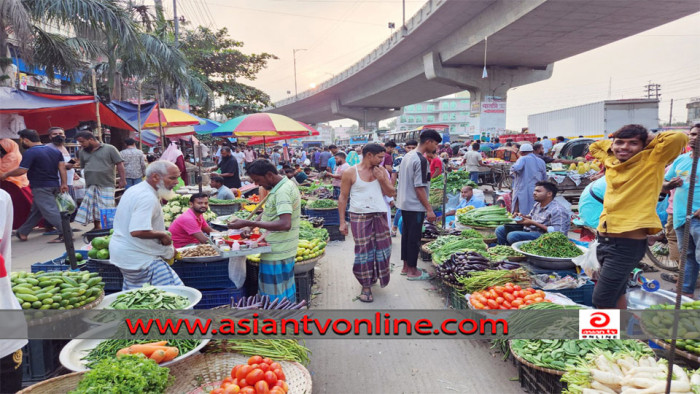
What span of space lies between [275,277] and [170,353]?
4.27 ft

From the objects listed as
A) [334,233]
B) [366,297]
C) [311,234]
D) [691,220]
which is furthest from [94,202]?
[691,220]

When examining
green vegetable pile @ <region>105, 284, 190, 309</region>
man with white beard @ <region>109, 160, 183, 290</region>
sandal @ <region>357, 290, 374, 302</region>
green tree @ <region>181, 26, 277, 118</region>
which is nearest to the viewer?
green vegetable pile @ <region>105, 284, 190, 309</region>

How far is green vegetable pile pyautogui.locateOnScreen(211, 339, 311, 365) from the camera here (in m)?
2.76

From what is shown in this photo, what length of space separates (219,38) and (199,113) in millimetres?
5068

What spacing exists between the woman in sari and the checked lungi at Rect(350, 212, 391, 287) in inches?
253

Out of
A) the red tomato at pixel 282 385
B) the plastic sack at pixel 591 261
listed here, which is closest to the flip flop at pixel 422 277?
the plastic sack at pixel 591 261

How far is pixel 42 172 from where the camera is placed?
6.90 meters

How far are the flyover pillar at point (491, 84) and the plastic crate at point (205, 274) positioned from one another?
23.0m

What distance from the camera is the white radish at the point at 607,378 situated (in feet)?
7.91

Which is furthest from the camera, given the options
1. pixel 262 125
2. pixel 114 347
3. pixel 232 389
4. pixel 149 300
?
pixel 262 125

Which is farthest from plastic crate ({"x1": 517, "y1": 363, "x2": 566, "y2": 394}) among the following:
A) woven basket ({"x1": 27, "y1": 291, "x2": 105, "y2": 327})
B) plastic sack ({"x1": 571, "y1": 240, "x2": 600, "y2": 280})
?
woven basket ({"x1": 27, "y1": 291, "x2": 105, "y2": 327})

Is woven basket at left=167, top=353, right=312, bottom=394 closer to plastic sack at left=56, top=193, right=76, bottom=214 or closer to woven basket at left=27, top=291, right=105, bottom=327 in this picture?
woven basket at left=27, top=291, right=105, bottom=327

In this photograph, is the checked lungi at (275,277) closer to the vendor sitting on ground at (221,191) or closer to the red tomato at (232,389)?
the red tomato at (232,389)

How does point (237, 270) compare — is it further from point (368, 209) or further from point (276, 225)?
point (368, 209)
